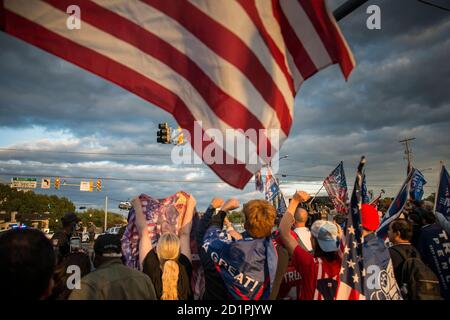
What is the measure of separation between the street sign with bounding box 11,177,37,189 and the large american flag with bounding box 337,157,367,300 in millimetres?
44653

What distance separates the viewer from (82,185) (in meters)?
42.6

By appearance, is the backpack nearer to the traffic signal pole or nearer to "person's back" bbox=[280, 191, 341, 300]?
"person's back" bbox=[280, 191, 341, 300]

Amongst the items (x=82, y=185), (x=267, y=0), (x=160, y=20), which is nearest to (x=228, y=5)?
(x=267, y=0)

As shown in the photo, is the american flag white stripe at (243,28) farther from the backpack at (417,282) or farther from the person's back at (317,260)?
the backpack at (417,282)

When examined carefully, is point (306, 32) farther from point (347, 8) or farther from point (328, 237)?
point (347, 8)

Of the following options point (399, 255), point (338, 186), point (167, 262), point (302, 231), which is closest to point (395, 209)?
point (302, 231)

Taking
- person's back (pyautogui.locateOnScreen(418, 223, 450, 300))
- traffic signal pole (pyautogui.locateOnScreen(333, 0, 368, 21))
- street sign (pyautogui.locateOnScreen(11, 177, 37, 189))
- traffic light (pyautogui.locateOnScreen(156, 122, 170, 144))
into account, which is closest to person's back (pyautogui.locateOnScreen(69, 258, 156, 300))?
person's back (pyautogui.locateOnScreen(418, 223, 450, 300))

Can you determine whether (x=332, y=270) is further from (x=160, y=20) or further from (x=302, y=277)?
(x=160, y=20)

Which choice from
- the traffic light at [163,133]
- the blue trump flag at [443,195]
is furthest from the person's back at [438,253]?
the traffic light at [163,133]

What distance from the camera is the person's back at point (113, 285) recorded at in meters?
2.54

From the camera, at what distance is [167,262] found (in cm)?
352

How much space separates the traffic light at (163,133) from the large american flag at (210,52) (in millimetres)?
18036
